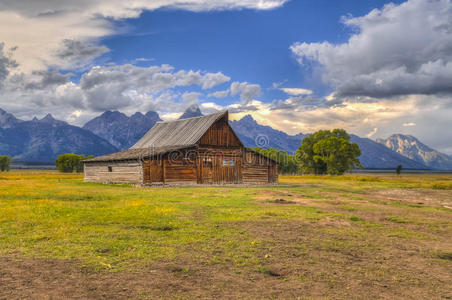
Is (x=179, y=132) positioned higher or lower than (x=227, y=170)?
higher

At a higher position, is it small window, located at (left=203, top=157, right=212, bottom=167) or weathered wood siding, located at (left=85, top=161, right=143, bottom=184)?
small window, located at (left=203, top=157, right=212, bottom=167)

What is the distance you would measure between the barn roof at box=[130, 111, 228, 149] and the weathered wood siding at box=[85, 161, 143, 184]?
6.76m

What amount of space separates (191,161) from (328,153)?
51870 millimetres

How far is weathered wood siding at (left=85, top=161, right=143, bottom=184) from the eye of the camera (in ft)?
127

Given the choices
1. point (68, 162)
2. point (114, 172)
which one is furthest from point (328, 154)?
point (68, 162)

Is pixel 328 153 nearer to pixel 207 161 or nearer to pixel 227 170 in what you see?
pixel 227 170

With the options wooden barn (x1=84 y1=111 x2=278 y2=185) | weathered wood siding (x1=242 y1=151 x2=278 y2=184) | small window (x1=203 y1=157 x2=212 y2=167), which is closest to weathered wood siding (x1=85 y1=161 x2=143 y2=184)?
wooden barn (x1=84 y1=111 x2=278 y2=185)

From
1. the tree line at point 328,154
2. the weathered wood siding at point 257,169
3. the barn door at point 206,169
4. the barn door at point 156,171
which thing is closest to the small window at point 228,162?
the weathered wood siding at point 257,169

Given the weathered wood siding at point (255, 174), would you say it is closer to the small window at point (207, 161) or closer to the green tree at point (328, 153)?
the small window at point (207, 161)

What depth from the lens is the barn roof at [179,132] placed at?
1677 inches

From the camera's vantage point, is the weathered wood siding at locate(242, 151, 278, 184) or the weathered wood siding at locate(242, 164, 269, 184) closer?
the weathered wood siding at locate(242, 164, 269, 184)

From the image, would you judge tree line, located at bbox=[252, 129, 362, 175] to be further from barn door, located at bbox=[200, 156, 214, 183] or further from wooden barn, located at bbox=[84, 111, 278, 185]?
barn door, located at bbox=[200, 156, 214, 183]

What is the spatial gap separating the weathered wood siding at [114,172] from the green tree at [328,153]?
53078mm

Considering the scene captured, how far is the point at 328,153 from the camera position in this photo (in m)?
82.4
